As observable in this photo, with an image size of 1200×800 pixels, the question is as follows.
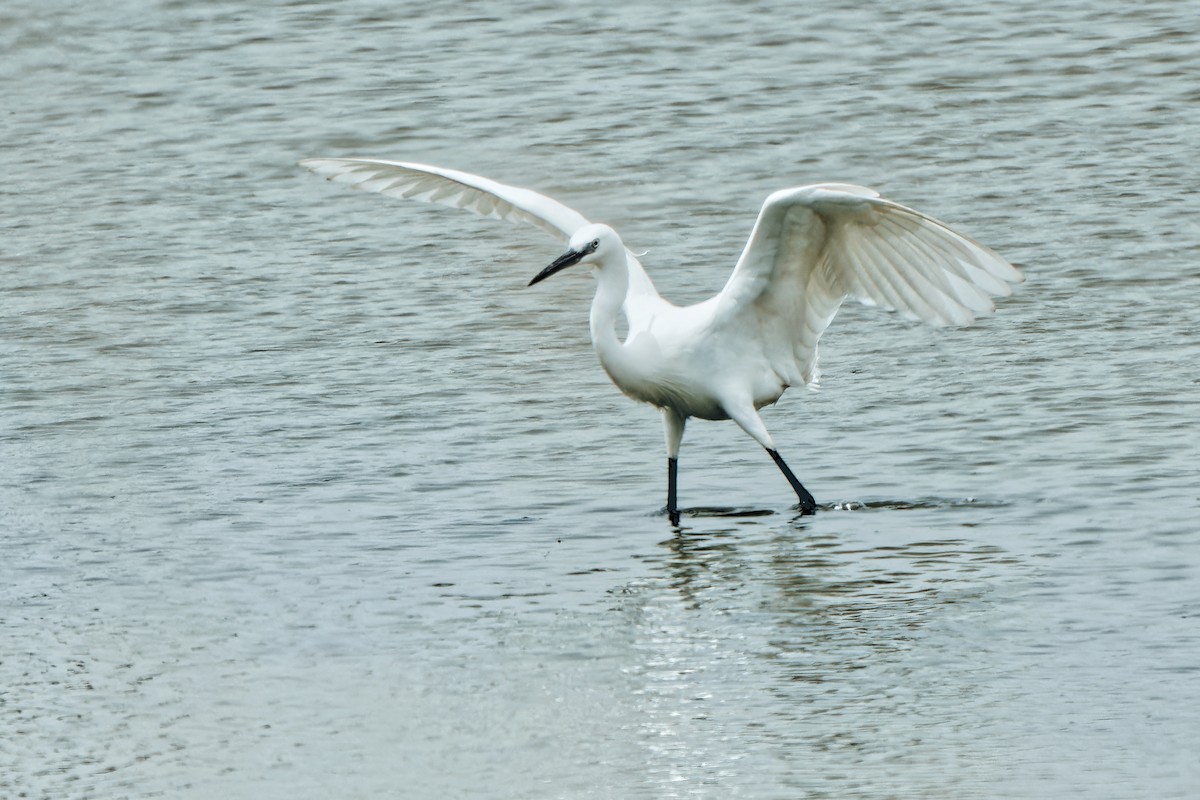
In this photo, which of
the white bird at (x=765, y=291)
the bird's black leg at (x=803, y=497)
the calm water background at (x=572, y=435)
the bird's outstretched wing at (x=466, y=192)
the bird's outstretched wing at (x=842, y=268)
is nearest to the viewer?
the calm water background at (x=572, y=435)

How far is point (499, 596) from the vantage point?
8641 millimetres

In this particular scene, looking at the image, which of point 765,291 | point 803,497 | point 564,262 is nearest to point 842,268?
point 765,291

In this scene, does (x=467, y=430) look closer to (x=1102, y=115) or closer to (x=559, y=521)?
(x=559, y=521)

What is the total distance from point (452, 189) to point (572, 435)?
1.24m

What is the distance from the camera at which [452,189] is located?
432 inches

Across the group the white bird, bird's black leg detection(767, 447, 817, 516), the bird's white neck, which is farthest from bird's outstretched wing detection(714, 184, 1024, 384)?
bird's black leg detection(767, 447, 817, 516)

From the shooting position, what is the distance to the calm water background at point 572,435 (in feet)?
23.0

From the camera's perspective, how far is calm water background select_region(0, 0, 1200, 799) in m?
7.02

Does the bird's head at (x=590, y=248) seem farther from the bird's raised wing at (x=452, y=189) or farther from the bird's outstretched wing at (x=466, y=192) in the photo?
the bird's raised wing at (x=452, y=189)

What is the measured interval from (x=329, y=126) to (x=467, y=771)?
11.3 metres

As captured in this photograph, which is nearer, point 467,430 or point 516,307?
point 467,430

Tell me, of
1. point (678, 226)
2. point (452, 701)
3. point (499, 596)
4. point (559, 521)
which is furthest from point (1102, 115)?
point (452, 701)

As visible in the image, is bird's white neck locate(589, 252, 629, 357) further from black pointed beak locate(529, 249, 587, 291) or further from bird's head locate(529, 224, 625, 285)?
black pointed beak locate(529, 249, 587, 291)

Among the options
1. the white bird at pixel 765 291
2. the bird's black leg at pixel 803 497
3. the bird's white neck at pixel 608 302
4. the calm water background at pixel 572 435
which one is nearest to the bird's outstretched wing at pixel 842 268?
the white bird at pixel 765 291
